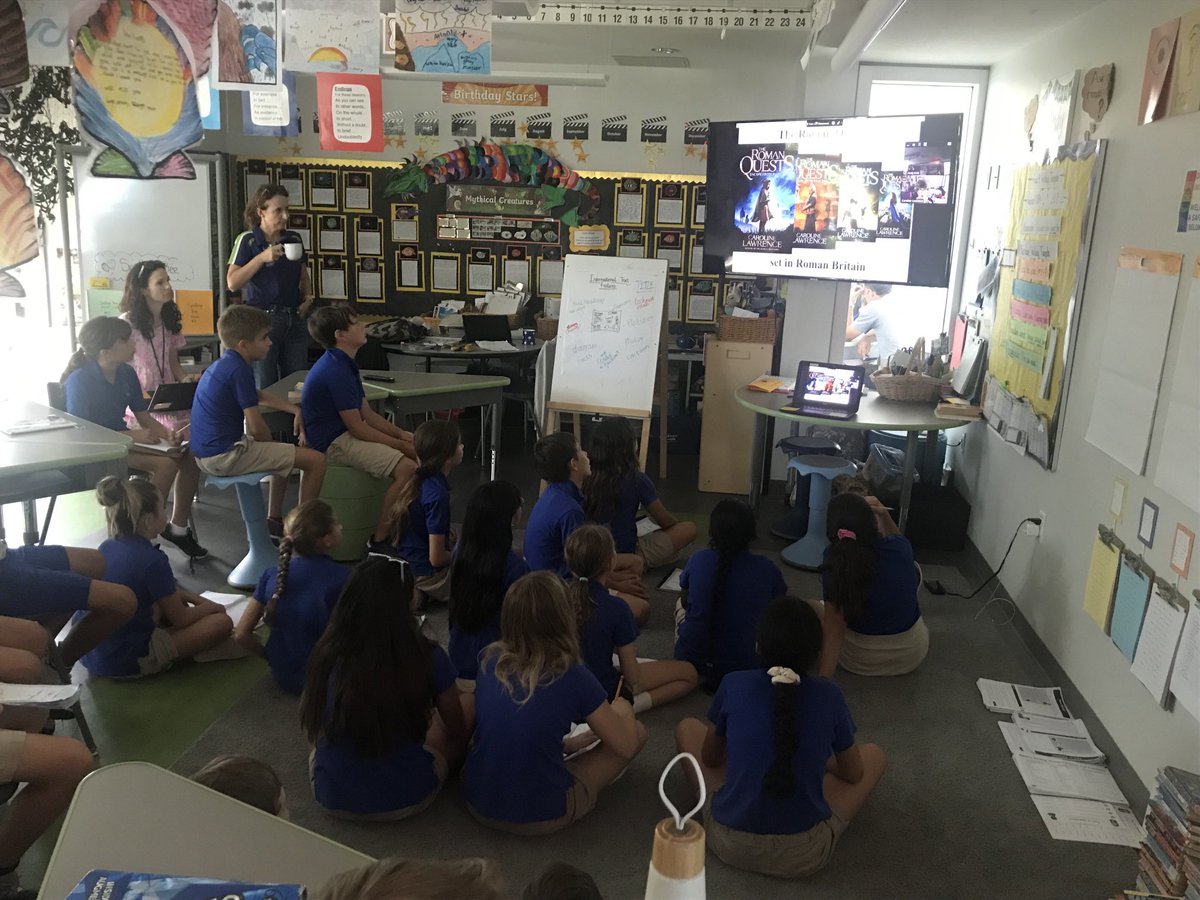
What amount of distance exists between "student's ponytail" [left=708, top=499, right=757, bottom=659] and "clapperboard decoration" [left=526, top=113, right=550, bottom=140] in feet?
17.3

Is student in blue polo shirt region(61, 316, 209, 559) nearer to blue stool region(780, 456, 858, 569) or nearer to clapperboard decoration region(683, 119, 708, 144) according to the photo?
blue stool region(780, 456, 858, 569)

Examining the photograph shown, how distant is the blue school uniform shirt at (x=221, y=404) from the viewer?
4340 mm

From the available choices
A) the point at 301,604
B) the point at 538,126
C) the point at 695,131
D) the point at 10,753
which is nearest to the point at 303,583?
the point at 301,604

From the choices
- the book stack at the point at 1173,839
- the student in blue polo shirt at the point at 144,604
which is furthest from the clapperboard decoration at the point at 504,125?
the book stack at the point at 1173,839

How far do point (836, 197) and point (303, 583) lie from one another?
12.3ft

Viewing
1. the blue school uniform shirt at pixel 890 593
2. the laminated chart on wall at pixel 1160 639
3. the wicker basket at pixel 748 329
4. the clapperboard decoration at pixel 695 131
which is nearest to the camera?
the laminated chart on wall at pixel 1160 639

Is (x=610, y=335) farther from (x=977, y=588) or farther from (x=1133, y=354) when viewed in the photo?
(x=1133, y=354)

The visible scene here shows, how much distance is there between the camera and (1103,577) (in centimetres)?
336

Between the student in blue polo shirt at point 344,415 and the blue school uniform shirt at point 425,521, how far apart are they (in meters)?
0.42

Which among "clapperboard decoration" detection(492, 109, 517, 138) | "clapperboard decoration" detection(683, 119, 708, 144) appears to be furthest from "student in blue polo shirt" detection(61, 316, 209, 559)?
"clapperboard decoration" detection(683, 119, 708, 144)

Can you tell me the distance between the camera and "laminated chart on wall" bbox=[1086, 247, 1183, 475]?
303 centimetres

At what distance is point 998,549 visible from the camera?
15.7 ft

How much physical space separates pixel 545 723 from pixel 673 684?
1.04 metres

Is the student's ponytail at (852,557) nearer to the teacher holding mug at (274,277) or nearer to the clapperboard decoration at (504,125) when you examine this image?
the teacher holding mug at (274,277)
